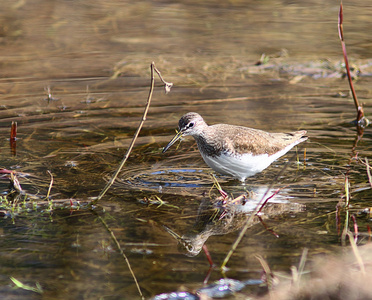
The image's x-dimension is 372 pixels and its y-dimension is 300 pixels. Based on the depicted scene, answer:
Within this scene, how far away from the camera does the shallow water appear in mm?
4973

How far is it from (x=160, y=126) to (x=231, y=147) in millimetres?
2384

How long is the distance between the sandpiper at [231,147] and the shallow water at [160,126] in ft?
0.88

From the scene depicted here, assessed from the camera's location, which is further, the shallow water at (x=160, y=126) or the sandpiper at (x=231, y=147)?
the sandpiper at (x=231, y=147)

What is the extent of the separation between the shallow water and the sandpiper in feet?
0.88

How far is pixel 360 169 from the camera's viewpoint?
277 inches

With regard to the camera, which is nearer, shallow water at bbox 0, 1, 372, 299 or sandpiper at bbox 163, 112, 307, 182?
shallow water at bbox 0, 1, 372, 299

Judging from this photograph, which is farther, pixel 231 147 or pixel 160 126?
pixel 160 126

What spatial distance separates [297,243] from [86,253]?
186 cm

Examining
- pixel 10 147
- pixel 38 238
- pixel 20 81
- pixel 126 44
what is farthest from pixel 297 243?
pixel 126 44

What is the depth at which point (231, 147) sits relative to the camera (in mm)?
6711

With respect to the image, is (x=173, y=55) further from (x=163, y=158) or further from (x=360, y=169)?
(x=360, y=169)

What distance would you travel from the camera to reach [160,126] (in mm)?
8891

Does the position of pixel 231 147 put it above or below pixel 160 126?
above

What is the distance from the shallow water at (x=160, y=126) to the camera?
4973mm
